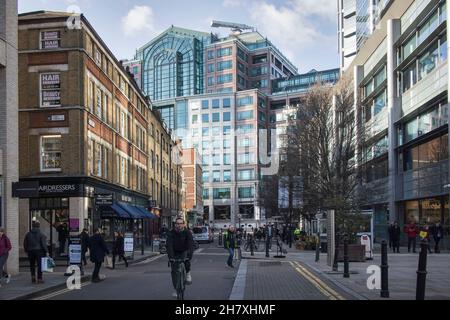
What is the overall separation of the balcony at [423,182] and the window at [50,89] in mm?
22242

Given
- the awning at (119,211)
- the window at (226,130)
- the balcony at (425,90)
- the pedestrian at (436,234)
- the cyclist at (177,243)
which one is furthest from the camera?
the window at (226,130)

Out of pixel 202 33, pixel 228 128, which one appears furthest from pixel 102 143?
pixel 202 33

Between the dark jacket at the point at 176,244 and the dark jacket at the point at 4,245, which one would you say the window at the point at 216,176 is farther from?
the dark jacket at the point at 176,244

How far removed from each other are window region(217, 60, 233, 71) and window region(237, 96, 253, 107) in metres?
9.37

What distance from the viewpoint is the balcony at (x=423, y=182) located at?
3659cm

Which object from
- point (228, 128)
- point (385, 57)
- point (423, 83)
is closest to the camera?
point (423, 83)

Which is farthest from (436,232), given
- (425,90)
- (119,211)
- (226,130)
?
(226,130)

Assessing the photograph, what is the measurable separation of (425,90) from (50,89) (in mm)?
23488

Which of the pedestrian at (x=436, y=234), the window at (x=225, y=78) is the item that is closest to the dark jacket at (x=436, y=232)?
the pedestrian at (x=436, y=234)

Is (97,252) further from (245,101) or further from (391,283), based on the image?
(245,101)

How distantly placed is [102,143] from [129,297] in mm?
23926
